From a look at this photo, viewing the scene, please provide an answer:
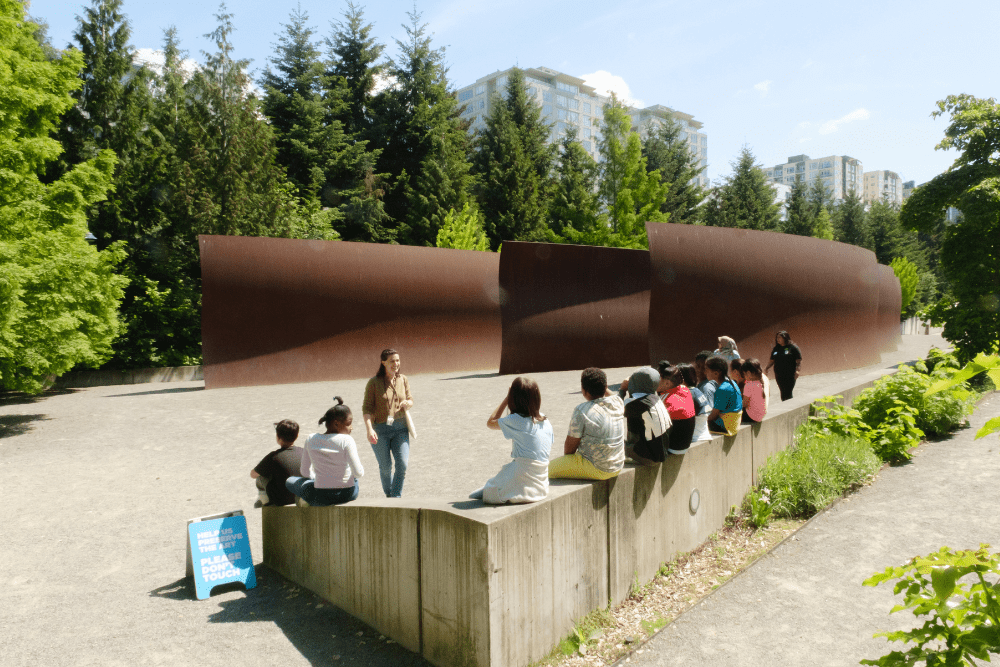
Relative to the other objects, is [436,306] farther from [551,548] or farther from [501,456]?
[551,548]

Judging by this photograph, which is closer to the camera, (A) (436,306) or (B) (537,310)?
(B) (537,310)

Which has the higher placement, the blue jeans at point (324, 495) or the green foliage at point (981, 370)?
the green foliage at point (981, 370)

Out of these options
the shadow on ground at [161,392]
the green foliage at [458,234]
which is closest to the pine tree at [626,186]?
the green foliage at [458,234]

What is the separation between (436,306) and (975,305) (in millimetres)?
12989

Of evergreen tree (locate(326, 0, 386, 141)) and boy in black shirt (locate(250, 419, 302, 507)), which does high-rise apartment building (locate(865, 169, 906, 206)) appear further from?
boy in black shirt (locate(250, 419, 302, 507))

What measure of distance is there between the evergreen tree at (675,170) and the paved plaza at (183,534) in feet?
106

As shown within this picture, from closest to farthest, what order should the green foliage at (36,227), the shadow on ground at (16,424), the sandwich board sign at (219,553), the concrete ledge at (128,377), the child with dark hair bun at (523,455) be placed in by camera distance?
the child with dark hair bun at (523,455) < the sandwich board sign at (219,553) < the green foliage at (36,227) < the shadow on ground at (16,424) < the concrete ledge at (128,377)

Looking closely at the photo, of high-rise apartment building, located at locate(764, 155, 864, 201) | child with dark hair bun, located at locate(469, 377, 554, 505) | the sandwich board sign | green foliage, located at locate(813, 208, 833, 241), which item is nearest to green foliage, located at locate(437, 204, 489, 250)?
the sandwich board sign

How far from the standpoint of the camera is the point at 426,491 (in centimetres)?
694

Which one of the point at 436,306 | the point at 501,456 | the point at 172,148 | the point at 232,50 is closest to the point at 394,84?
the point at 232,50

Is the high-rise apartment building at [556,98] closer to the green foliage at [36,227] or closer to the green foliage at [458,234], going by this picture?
the green foliage at [458,234]

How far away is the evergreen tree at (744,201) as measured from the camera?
4369cm

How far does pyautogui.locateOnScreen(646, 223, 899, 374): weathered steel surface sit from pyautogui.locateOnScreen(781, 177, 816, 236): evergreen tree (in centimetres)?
3445

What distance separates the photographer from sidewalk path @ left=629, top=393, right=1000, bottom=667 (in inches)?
151
